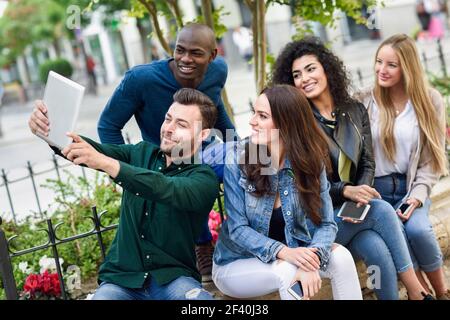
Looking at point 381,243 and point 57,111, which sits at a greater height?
point 57,111

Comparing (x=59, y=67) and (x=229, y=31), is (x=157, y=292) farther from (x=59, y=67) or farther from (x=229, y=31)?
(x=229, y=31)

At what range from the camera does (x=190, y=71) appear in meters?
3.31

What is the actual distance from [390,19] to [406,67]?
22.1m

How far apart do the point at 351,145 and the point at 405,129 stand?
38 cm

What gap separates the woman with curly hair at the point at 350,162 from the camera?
10.2ft

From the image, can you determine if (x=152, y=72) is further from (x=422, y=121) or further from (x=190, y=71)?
(x=422, y=121)

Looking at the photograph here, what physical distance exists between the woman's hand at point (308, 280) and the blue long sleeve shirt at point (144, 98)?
3.68 ft

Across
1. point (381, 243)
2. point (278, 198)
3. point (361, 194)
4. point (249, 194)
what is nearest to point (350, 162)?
point (361, 194)

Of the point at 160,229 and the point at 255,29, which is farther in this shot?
the point at 255,29

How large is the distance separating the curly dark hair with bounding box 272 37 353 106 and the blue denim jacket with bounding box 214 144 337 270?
2.47 ft

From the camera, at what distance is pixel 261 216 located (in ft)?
9.63

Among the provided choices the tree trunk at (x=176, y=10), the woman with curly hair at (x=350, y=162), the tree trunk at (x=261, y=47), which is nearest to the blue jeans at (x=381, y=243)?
the woman with curly hair at (x=350, y=162)

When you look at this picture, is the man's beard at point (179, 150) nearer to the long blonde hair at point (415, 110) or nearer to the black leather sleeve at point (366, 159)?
the black leather sleeve at point (366, 159)
